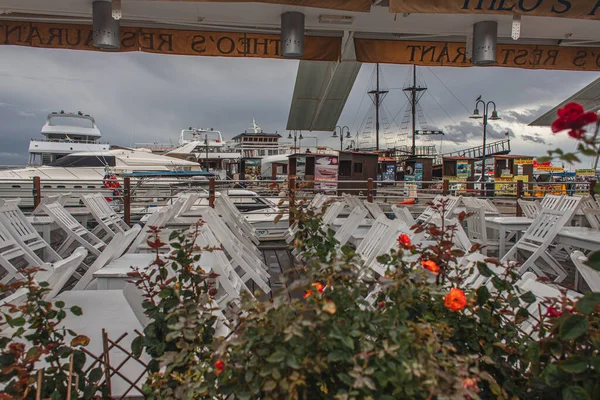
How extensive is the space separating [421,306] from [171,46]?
9.57 ft

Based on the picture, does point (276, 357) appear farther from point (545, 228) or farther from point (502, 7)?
point (545, 228)

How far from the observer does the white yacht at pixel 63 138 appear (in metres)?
27.9

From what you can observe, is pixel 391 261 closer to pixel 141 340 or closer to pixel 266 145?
pixel 141 340

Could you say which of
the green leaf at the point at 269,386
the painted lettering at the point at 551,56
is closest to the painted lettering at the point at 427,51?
the painted lettering at the point at 551,56

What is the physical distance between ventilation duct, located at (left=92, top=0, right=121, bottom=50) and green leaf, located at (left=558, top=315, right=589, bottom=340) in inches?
126

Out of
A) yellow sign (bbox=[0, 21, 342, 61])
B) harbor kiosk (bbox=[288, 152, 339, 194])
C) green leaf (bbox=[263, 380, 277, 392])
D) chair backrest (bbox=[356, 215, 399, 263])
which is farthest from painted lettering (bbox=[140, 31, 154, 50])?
harbor kiosk (bbox=[288, 152, 339, 194])

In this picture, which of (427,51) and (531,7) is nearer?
(531,7)

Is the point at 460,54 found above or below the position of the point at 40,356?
above

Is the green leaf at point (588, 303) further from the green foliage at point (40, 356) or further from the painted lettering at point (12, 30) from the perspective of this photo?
the painted lettering at point (12, 30)

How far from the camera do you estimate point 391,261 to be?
1.71 metres

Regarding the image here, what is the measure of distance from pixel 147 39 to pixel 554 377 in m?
3.51

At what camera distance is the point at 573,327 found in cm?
123

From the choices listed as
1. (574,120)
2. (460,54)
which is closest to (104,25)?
(460,54)

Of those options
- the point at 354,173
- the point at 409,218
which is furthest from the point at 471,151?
the point at 409,218
